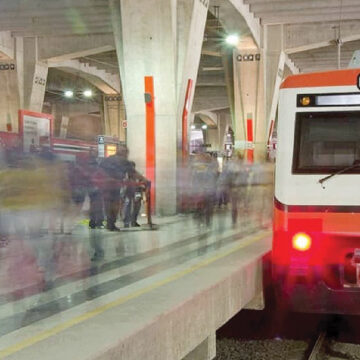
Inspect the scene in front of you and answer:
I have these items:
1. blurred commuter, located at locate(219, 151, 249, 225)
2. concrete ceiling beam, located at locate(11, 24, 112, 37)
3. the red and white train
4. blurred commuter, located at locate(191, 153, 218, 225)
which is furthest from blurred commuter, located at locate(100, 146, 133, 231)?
concrete ceiling beam, located at locate(11, 24, 112, 37)

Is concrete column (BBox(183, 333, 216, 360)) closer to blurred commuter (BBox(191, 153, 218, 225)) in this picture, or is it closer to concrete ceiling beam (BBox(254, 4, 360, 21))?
blurred commuter (BBox(191, 153, 218, 225))

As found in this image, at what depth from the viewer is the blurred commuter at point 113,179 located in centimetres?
1030

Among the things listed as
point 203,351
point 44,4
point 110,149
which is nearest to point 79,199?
point 203,351

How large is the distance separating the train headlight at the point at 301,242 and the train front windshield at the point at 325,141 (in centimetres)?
61

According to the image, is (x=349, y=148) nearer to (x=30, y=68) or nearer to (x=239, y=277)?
(x=239, y=277)

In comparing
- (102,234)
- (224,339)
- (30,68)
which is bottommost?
(224,339)

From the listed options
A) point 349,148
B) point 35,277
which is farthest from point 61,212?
point 349,148

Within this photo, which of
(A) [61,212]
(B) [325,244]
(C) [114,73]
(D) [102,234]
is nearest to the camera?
(B) [325,244]

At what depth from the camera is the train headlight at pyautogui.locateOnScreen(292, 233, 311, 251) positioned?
535 cm

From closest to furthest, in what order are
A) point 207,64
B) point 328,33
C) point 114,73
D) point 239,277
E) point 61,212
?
point 239,277, point 61,212, point 328,33, point 207,64, point 114,73

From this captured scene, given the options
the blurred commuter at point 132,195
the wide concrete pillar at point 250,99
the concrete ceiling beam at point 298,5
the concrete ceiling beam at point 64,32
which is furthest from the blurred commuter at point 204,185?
the wide concrete pillar at point 250,99

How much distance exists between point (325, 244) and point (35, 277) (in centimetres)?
311

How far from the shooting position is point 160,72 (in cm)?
1458

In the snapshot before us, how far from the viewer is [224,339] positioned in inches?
265
